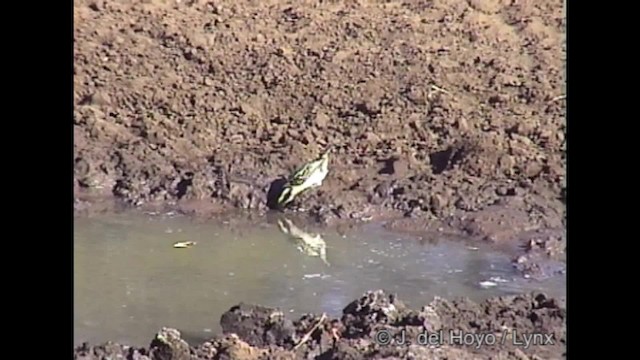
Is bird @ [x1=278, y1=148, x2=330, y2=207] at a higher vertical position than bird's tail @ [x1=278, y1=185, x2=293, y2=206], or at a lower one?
higher

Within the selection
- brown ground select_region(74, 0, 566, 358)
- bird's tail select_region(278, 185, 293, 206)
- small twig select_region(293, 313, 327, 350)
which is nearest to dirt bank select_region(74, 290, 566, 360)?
small twig select_region(293, 313, 327, 350)

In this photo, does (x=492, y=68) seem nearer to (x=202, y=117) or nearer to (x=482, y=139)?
(x=482, y=139)

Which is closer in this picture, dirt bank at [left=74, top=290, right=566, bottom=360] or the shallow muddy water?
dirt bank at [left=74, top=290, right=566, bottom=360]

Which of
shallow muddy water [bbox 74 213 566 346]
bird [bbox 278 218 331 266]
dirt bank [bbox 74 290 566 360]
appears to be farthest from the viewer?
bird [bbox 278 218 331 266]

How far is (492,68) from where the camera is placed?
122 inches

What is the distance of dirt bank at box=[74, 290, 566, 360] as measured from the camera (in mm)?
2727

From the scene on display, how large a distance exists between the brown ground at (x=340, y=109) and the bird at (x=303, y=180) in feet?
0.08

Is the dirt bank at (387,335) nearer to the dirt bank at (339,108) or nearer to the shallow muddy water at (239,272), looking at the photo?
the shallow muddy water at (239,272)

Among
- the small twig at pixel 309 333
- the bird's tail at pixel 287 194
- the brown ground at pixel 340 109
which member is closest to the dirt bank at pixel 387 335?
the small twig at pixel 309 333

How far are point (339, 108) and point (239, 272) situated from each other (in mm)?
598

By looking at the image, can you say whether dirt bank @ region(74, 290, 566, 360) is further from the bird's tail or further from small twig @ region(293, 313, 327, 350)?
the bird's tail

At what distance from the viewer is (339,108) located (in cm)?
313

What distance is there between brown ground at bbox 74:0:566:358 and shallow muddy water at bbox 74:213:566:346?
7cm
